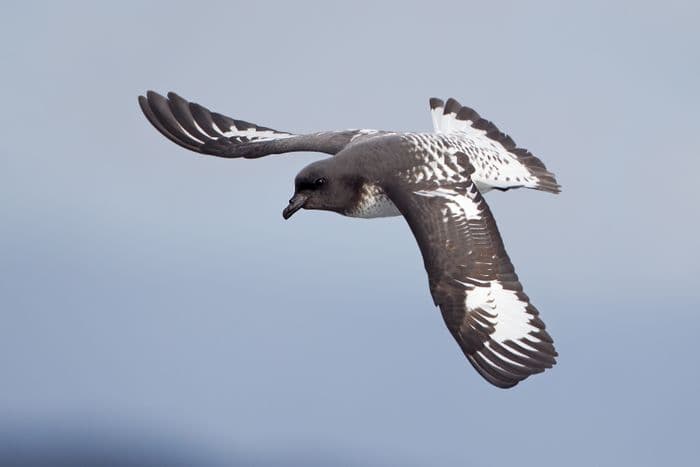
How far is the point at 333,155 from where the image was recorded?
17.6 meters

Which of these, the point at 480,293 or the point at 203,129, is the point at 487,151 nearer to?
the point at 480,293

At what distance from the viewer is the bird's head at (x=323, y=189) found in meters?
16.5

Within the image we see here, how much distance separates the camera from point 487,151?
1775 centimetres

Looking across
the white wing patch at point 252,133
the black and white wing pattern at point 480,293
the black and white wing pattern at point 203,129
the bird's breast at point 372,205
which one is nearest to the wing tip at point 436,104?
the black and white wing pattern at point 203,129

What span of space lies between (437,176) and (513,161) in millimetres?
2232

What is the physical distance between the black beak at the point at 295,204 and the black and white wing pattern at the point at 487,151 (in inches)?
80.7

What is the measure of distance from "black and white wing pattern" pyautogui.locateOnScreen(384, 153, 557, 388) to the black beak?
1.59 meters

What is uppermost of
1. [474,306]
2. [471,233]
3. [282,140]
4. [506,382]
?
[282,140]

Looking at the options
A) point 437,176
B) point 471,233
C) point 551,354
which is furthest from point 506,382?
point 437,176

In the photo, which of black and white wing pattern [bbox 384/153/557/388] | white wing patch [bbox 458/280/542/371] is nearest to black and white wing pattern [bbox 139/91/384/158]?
black and white wing pattern [bbox 384/153/557/388]

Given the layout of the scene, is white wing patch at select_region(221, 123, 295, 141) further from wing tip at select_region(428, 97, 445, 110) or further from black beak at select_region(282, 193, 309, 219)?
black beak at select_region(282, 193, 309, 219)

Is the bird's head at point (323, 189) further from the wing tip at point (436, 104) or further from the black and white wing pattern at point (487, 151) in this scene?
the wing tip at point (436, 104)

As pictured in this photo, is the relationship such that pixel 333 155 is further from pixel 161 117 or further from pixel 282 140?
pixel 161 117

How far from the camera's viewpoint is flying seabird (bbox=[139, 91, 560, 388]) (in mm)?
15016
